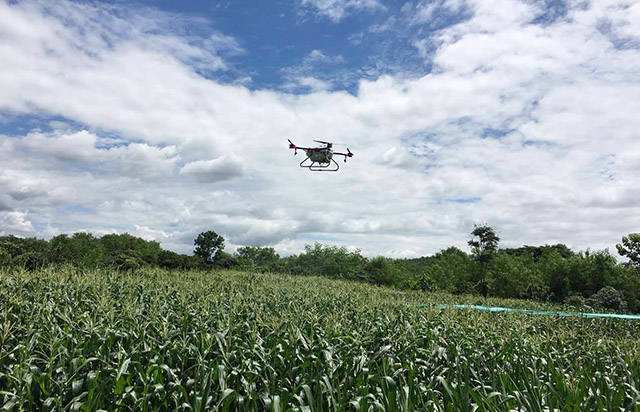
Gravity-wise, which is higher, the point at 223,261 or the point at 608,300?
the point at 223,261

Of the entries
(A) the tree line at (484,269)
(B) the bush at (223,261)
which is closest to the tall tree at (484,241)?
(A) the tree line at (484,269)

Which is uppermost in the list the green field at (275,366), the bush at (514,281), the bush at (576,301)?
the bush at (514,281)

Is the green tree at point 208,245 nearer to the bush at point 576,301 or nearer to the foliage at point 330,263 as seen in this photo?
the foliage at point 330,263

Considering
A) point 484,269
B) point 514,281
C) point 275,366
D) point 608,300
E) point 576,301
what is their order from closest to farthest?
point 275,366, point 608,300, point 576,301, point 514,281, point 484,269

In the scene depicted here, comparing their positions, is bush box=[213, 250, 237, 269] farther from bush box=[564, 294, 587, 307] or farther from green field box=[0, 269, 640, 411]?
bush box=[564, 294, 587, 307]

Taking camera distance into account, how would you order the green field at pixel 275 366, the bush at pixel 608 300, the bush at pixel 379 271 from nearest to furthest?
the green field at pixel 275 366 → the bush at pixel 608 300 → the bush at pixel 379 271

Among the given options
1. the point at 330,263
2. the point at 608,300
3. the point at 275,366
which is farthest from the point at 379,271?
the point at 275,366

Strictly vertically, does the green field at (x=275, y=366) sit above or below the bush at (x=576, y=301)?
below

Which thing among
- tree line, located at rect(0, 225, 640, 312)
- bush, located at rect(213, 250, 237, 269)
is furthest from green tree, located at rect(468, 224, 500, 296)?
bush, located at rect(213, 250, 237, 269)

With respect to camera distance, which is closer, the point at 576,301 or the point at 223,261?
the point at 576,301

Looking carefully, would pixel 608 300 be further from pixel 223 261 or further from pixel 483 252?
pixel 223 261
